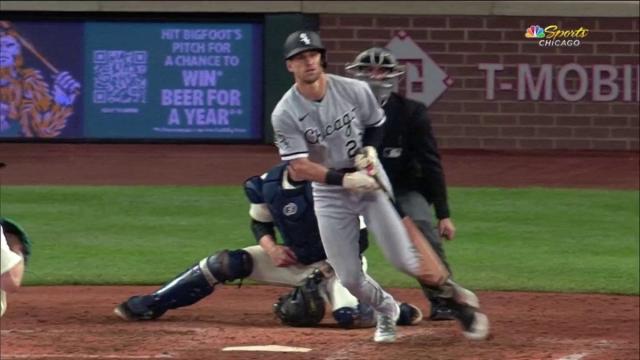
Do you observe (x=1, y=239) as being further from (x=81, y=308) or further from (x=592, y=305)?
(x=592, y=305)

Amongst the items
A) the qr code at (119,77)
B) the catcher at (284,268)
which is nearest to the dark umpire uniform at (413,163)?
the catcher at (284,268)

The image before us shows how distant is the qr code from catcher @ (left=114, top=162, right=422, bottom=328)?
12976 millimetres

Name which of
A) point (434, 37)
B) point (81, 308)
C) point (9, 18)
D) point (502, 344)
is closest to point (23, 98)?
point (9, 18)

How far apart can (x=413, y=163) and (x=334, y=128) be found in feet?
3.90

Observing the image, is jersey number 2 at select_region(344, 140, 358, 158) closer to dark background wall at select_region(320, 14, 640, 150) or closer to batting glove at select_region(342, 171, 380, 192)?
batting glove at select_region(342, 171, 380, 192)

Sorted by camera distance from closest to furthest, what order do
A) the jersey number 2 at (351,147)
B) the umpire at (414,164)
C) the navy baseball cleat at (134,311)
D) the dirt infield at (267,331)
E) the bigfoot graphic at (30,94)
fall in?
the jersey number 2 at (351,147)
the dirt infield at (267,331)
the umpire at (414,164)
the navy baseball cleat at (134,311)
the bigfoot graphic at (30,94)

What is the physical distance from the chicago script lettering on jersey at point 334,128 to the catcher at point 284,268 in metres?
0.84

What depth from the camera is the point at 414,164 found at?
7.74 metres

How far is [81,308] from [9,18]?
42.7 ft

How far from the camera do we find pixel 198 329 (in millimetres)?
7605

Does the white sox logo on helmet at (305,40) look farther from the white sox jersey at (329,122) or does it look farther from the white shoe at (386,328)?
the white shoe at (386,328)

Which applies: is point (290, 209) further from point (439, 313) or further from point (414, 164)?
point (439, 313)

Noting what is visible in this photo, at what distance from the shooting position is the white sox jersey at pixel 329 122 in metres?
6.63

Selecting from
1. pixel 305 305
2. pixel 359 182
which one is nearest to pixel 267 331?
pixel 305 305
